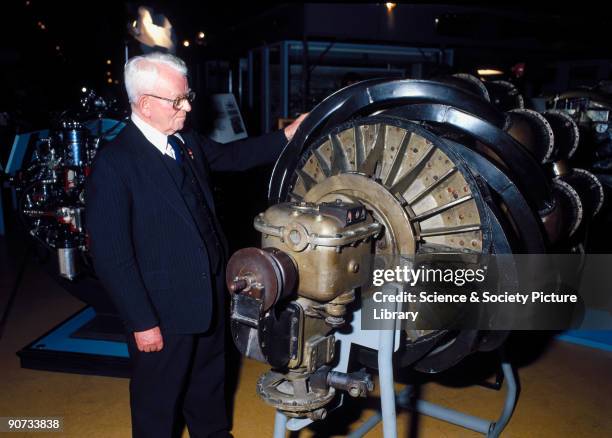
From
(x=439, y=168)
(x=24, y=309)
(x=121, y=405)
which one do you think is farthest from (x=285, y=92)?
(x=439, y=168)

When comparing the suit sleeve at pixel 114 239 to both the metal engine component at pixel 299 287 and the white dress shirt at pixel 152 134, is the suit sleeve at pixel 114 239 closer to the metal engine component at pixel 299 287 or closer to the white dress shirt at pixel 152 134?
the white dress shirt at pixel 152 134

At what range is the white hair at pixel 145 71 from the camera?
1.53 metres

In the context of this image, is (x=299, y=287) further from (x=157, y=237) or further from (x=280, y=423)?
(x=157, y=237)

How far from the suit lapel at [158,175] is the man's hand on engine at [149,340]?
1.20 ft

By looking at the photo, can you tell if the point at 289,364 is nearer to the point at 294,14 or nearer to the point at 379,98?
the point at 379,98

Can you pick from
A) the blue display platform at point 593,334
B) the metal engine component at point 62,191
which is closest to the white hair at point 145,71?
the metal engine component at point 62,191

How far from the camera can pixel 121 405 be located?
7.45 ft

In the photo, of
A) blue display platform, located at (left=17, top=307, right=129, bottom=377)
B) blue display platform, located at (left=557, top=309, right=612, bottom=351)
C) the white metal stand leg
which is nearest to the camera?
the white metal stand leg

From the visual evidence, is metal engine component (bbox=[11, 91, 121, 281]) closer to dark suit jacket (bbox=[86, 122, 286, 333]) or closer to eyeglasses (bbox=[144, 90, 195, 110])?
dark suit jacket (bbox=[86, 122, 286, 333])

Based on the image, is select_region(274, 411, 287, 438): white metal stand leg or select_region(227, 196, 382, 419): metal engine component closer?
select_region(227, 196, 382, 419): metal engine component

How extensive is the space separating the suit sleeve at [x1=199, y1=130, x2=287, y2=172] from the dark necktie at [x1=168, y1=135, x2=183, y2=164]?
204 mm

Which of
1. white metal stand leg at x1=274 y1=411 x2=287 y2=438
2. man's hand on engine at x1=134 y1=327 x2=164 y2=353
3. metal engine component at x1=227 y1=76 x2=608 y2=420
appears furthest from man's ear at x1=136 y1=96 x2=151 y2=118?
white metal stand leg at x1=274 y1=411 x2=287 y2=438

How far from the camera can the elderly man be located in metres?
1.51

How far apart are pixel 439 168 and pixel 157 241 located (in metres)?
0.94
